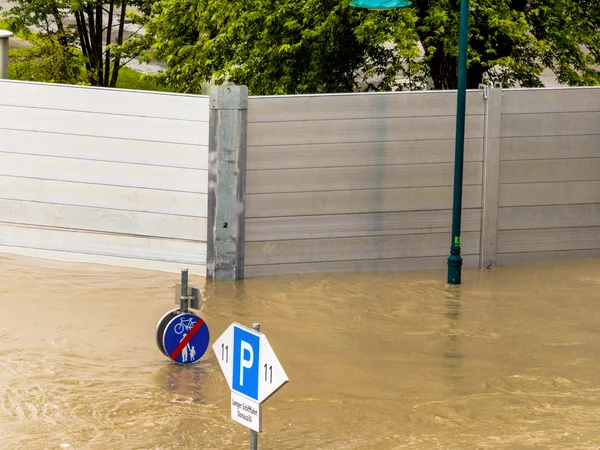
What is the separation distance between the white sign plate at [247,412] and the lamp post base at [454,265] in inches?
250

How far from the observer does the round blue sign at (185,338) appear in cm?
946

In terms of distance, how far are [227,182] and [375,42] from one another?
179 inches

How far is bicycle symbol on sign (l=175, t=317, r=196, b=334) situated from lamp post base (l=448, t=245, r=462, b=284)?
4119mm

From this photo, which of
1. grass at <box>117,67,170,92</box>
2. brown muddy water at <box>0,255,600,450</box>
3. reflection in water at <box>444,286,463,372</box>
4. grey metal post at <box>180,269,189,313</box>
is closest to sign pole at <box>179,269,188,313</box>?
grey metal post at <box>180,269,189,313</box>

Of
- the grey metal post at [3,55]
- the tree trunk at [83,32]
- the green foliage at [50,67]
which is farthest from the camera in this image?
the tree trunk at [83,32]

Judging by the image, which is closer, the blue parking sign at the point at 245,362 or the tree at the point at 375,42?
the blue parking sign at the point at 245,362

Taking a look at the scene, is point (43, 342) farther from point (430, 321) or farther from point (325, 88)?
point (325, 88)

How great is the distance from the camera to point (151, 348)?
33.4ft

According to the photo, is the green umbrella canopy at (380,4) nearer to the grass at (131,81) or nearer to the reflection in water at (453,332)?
the reflection in water at (453,332)

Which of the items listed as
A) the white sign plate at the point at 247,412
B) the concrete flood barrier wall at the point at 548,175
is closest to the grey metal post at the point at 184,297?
the white sign plate at the point at 247,412

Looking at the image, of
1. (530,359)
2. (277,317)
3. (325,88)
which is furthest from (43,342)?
(325,88)

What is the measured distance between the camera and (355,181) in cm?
1302

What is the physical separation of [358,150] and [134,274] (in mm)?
3008

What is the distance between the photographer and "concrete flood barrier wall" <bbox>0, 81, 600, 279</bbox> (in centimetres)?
1267
